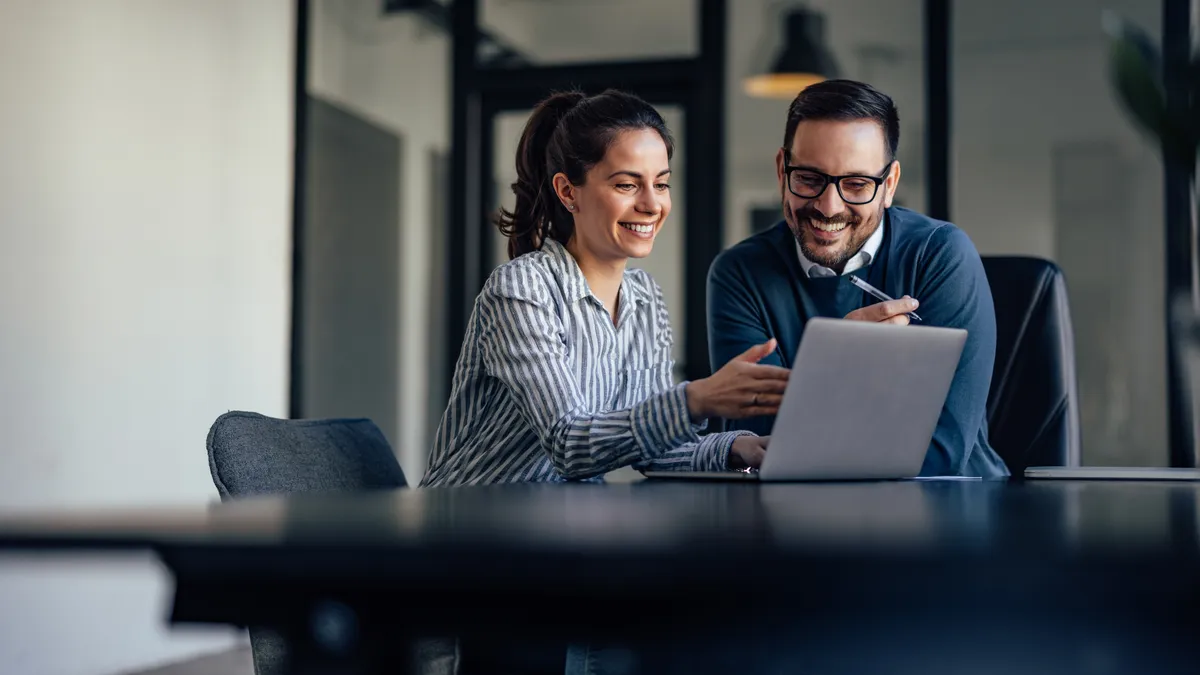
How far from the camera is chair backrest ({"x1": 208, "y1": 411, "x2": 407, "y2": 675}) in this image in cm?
142

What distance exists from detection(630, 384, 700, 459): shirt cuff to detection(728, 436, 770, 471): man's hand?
14cm

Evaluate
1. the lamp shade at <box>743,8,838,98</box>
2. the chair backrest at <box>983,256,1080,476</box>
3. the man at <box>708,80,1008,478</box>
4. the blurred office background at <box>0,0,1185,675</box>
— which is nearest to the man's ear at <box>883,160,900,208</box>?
the man at <box>708,80,1008,478</box>

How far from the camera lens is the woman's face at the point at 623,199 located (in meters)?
1.77

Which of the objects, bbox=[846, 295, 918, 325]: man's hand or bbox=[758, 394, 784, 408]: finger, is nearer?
bbox=[758, 394, 784, 408]: finger

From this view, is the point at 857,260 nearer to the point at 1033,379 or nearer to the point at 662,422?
the point at 1033,379

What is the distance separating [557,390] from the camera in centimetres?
153

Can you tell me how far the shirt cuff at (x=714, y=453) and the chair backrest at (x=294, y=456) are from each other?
1.42ft

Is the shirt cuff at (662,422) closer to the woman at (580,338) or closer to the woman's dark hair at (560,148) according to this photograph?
the woman at (580,338)

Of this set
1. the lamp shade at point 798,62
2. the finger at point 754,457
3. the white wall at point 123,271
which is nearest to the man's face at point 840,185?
the finger at point 754,457

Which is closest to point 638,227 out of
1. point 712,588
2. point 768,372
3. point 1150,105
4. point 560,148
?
point 560,148

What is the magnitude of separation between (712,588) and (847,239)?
4.84ft

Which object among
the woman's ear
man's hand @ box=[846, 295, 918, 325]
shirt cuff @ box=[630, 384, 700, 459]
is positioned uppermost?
the woman's ear

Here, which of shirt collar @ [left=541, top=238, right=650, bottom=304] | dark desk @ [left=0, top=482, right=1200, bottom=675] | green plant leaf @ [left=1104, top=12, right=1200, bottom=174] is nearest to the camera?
dark desk @ [left=0, top=482, right=1200, bottom=675]

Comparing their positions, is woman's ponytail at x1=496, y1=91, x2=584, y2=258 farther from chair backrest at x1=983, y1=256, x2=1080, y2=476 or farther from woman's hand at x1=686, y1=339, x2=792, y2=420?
chair backrest at x1=983, y1=256, x2=1080, y2=476
